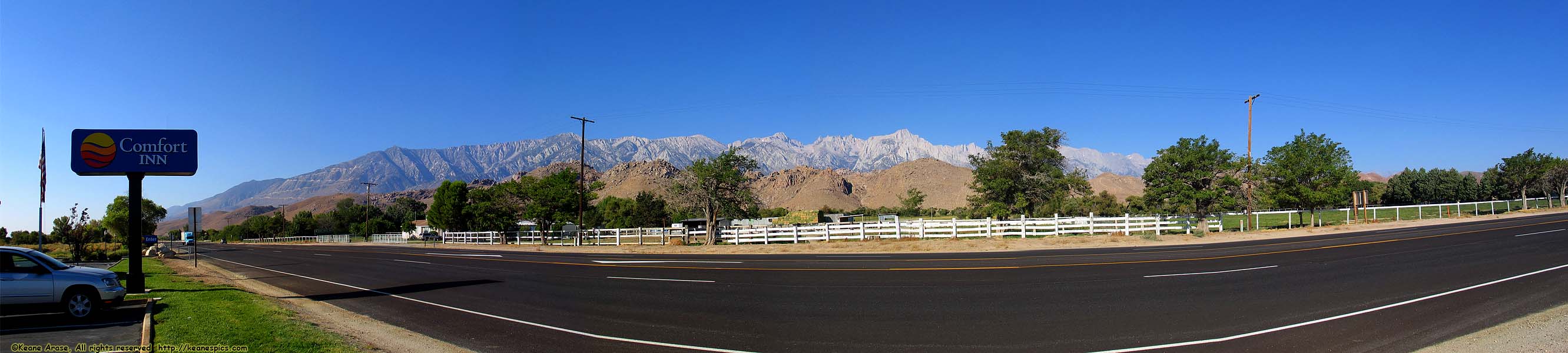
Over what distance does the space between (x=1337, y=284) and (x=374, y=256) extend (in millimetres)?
41656

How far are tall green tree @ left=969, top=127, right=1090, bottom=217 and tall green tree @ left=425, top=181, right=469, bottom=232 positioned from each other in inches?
2298

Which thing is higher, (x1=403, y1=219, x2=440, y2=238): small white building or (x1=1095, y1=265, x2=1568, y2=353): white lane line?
(x1=1095, y1=265, x2=1568, y2=353): white lane line

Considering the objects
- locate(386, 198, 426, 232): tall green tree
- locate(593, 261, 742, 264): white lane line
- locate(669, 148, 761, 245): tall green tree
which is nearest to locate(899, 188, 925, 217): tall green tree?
locate(669, 148, 761, 245): tall green tree

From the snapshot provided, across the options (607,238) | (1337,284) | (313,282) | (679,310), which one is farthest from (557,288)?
(607,238)

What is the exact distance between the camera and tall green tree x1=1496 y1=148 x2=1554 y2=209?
6162 centimetres

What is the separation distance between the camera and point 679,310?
11562mm

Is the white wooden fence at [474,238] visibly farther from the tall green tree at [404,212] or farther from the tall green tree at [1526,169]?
the tall green tree at [1526,169]

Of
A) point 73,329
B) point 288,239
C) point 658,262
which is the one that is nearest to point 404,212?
point 288,239

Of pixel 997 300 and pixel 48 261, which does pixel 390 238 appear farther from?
pixel 997 300

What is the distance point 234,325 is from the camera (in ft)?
33.2

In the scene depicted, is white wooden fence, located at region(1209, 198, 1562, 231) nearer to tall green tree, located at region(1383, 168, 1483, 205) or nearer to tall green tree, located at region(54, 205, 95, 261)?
tall green tree, located at region(1383, 168, 1483, 205)

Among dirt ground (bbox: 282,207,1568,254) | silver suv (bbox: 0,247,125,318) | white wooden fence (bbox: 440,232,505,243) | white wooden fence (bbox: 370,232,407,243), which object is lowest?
white wooden fence (bbox: 370,232,407,243)

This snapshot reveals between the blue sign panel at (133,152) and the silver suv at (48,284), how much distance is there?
4.97 m

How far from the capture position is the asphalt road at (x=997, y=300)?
859 centimetres
